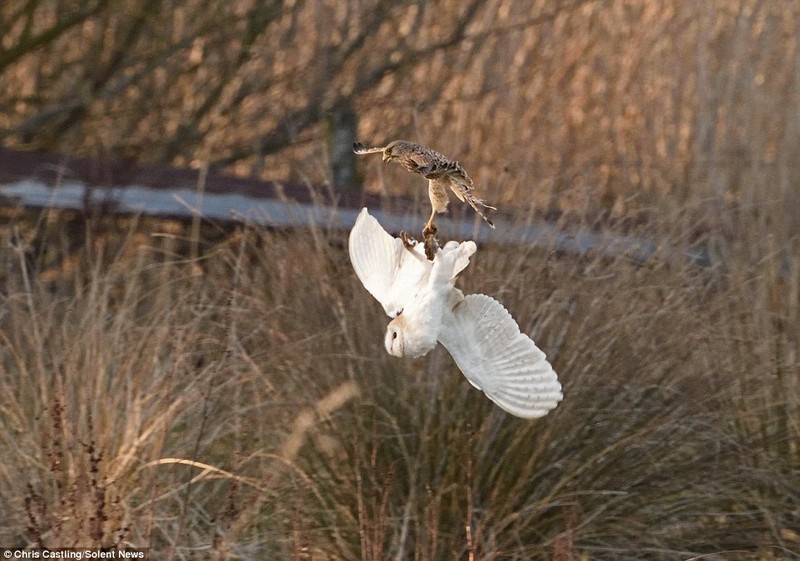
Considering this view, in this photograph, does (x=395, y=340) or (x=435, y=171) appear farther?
(x=395, y=340)

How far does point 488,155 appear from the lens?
7398 mm

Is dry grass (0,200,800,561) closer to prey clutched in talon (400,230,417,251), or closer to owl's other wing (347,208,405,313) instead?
owl's other wing (347,208,405,313)

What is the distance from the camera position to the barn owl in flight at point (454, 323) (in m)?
2.17

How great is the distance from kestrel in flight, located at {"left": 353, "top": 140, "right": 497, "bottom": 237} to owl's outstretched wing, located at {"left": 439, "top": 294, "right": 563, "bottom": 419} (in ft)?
0.64

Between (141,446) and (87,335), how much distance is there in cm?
39

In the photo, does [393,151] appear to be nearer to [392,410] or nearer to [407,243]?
[407,243]

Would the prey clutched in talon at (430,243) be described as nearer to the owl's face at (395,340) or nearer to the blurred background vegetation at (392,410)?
the owl's face at (395,340)

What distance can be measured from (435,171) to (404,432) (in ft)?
4.83

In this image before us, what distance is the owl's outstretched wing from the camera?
7.38 feet

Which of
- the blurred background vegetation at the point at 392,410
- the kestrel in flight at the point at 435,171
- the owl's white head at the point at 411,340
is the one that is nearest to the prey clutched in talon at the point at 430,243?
the kestrel in flight at the point at 435,171

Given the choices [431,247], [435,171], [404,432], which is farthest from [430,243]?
[404,432]

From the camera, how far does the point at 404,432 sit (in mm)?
3432

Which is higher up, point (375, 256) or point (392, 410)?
point (375, 256)

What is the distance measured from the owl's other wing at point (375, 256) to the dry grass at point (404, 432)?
0.73 meters
